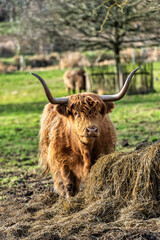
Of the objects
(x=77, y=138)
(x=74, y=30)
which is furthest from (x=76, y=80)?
(x=77, y=138)

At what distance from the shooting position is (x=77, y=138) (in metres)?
4.35

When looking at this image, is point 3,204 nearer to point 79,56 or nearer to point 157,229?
point 157,229

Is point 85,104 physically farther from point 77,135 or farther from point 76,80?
point 76,80

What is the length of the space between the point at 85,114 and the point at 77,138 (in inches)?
15.7

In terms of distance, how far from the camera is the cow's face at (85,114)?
13.0 feet

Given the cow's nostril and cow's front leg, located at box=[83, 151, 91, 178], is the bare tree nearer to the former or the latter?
cow's front leg, located at box=[83, 151, 91, 178]

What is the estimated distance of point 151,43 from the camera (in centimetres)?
1739

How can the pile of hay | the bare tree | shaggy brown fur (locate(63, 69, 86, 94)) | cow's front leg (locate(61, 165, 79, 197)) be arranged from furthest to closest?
shaggy brown fur (locate(63, 69, 86, 94)) → the bare tree → cow's front leg (locate(61, 165, 79, 197)) → the pile of hay

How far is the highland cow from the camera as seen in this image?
4109 millimetres

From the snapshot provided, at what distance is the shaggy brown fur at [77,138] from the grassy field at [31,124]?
61.1 inches

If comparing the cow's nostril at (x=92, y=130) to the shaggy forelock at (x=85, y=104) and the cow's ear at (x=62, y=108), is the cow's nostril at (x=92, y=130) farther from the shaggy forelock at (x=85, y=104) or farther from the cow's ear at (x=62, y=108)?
the cow's ear at (x=62, y=108)

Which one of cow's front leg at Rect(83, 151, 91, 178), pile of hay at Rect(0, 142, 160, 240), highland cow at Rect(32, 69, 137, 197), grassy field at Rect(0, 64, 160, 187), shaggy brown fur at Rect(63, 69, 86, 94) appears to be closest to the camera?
pile of hay at Rect(0, 142, 160, 240)

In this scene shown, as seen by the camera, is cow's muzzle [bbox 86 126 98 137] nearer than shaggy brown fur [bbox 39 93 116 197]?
Yes

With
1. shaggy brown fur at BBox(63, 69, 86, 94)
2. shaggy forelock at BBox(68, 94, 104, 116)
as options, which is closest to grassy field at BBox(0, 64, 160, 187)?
shaggy brown fur at BBox(63, 69, 86, 94)
